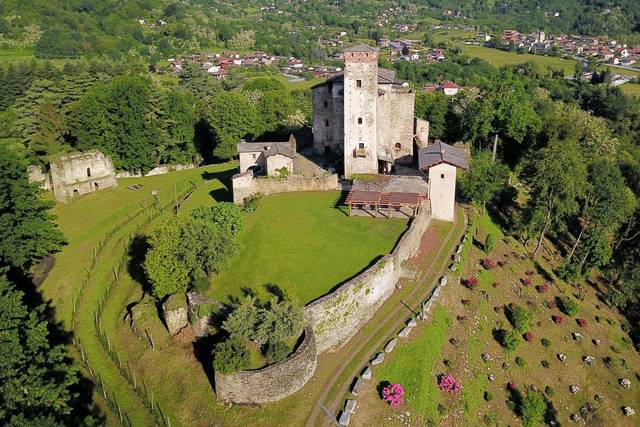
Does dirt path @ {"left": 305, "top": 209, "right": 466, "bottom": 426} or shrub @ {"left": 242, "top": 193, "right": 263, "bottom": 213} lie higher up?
shrub @ {"left": 242, "top": 193, "right": 263, "bottom": 213}

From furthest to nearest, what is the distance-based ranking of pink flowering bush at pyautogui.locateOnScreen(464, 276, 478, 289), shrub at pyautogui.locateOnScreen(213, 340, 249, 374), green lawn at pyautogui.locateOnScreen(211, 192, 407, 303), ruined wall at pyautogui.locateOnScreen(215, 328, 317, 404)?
1. pink flowering bush at pyautogui.locateOnScreen(464, 276, 478, 289)
2. green lawn at pyautogui.locateOnScreen(211, 192, 407, 303)
3. ruined wall at pyautogui.locateOnScreen(215, 328, 317, 404)
4. shrub at pyautogui.locateOnScreen(213, 340, 249, 374)

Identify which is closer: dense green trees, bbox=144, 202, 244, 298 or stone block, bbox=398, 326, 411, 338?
stone block, bbox=398, 326, 411, 338

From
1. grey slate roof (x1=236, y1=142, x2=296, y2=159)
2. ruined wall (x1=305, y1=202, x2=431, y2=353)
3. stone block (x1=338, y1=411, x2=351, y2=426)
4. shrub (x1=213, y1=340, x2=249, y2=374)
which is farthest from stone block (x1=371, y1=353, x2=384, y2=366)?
grey slate roof (x1=236, y1=142, x2=296, y2=159)

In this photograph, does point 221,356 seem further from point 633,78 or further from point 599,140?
point 633,78

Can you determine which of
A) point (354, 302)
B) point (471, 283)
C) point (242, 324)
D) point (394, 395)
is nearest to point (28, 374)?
point (242, 324)

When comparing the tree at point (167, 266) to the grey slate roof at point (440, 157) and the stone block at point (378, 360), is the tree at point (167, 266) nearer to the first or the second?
the stone block at point (378, 360)

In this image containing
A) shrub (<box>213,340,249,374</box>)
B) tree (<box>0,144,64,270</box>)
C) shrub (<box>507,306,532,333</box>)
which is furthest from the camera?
tree (<box>0,144,64,270</box>)

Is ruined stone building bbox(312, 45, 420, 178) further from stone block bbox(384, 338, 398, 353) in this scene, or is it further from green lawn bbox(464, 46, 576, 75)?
green lawn bbox(464, 46, 576, 75)

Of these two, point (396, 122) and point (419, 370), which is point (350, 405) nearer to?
point (419, 370)
